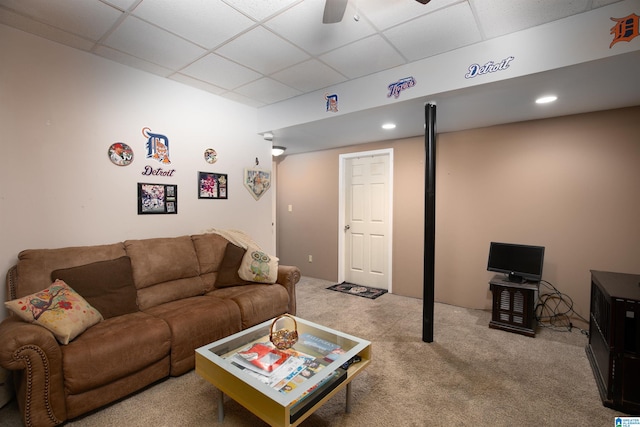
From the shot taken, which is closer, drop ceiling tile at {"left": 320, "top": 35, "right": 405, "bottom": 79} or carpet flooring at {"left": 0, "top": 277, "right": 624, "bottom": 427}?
carpet flooring at {"left": 0, "top": 277, "right": 624, "bottom": 427}

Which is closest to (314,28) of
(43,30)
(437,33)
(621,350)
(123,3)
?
(437,33)

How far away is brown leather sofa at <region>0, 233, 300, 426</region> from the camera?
1.64m

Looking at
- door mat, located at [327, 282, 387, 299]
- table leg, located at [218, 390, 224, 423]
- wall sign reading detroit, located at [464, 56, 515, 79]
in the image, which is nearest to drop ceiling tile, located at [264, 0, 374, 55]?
wall sign reading detroit, located at [464, 56, 515, 79]

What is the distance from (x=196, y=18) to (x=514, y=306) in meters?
3.80

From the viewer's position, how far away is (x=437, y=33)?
2.17 m

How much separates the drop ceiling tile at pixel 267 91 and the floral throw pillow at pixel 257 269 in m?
1.77

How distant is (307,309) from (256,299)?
1.08 metres

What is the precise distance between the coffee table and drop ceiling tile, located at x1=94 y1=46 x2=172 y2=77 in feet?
8.26

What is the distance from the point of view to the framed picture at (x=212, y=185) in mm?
3342

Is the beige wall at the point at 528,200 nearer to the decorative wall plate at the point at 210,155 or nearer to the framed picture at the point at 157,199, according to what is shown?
the decorative wall plate at the point at 210,155

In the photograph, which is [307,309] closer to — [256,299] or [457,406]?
[256,299]

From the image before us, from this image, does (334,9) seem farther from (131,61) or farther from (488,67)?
(131,61)

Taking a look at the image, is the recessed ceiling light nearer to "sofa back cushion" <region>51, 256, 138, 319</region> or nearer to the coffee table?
the coffee table

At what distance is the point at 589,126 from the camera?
3041mm
